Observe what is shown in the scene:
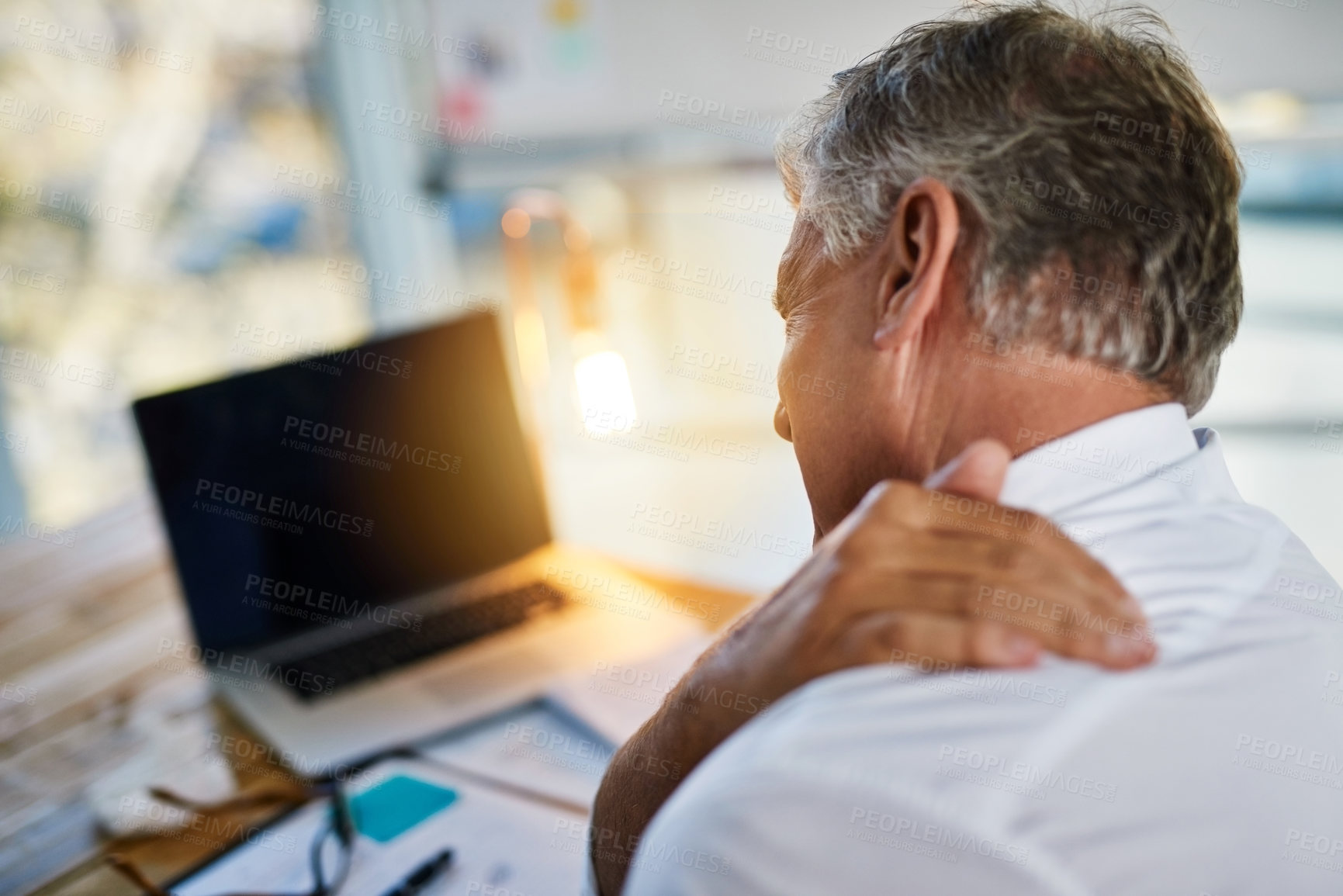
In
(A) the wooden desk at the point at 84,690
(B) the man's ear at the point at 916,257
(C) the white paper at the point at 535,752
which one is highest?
(B) the man's ear at the point at 916,257

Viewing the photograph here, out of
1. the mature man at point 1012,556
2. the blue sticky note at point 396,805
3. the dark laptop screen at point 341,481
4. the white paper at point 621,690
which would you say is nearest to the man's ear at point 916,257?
the mature man at point 1012,556

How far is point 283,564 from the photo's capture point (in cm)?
147

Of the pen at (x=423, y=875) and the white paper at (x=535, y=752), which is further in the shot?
the white paper at (x=535, y=752)

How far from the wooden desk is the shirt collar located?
89 centimetres

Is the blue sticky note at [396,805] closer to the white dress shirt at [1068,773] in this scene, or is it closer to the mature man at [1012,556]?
the mature man at [1012,556]

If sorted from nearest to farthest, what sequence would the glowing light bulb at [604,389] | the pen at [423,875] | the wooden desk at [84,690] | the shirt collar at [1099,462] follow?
the shirt collar at [1099,462], the pen at [423,875], the wooden desk at [84,690], the glowing light bulb at [604,389]

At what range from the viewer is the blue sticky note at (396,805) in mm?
1174

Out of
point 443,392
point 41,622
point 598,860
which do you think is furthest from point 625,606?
point 41,622

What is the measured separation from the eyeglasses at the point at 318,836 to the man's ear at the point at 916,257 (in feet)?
2.63

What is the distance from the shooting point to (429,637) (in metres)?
1.54

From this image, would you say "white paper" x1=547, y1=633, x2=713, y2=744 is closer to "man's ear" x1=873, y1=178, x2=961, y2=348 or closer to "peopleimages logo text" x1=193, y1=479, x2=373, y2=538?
"peopleimages logo text" x1=193, y1=479, x2=373, y2=538

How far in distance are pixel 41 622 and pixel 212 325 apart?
191cm

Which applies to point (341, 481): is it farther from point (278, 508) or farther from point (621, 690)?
point (621, 690)

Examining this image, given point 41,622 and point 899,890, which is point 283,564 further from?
point 899,890
